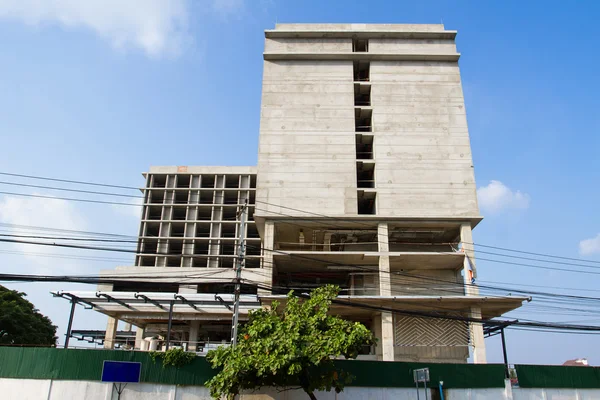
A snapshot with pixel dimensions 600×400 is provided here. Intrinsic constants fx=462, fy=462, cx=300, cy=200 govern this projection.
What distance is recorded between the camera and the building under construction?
31.9 m

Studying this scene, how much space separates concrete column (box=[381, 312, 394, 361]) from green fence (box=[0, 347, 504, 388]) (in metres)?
9.44

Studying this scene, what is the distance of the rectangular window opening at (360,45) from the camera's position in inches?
1543

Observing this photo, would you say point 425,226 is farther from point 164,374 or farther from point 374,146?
point 164,374

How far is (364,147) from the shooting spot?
123 ft

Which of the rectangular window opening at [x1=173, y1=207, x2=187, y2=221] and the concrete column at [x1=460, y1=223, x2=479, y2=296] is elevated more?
the rectangular window opening at [x1=173, y1=207, x2=187, y2=221]

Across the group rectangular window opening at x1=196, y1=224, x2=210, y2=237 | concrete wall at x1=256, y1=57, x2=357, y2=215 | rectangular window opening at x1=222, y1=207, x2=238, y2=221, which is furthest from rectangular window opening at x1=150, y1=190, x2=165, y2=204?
concrete wall at x1=256, y1=57, x2=357, y2=215

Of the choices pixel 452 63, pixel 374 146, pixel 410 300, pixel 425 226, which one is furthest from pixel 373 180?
pixel 452 63

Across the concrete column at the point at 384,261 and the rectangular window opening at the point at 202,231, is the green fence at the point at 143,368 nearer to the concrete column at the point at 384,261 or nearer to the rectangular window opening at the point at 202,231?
the concrete column at the point at 384,261

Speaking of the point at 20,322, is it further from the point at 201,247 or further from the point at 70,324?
the point at 70,324

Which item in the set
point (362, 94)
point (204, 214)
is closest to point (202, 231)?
point (204, 214)

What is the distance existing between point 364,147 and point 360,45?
366 inches

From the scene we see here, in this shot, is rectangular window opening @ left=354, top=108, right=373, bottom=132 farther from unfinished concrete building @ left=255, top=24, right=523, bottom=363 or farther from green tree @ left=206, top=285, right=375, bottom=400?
green tree @ left=206, top=285, right=375, bottom=400

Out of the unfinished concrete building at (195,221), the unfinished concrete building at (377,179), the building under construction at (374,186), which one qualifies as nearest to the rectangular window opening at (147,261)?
the unfinished concrete building at (195,221)

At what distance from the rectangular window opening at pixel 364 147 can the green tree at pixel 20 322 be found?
3836 cm
